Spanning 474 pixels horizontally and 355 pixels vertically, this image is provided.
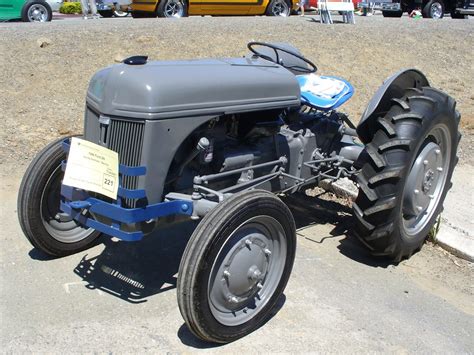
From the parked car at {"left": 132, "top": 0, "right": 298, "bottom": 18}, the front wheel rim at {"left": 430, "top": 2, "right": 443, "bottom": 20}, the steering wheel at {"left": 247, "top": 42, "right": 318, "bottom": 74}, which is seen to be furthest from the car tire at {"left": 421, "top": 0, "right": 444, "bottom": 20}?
the steering wheel at {"left": 247, "top": 42, "right": 318, "bottom": 74}

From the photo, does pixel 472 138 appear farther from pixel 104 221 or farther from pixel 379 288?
pixel 104 221

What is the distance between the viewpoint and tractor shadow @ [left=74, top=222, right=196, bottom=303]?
4.00 metres

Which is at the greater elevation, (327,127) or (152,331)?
(327,127)

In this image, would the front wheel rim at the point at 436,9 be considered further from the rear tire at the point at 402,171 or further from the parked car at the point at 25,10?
the rear tire at the point at 402,171

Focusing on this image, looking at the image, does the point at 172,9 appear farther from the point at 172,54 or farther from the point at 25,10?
the point at 172,54

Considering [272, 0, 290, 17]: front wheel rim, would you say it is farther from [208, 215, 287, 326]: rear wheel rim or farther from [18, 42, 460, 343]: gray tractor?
[208, 215, 287, 326]: rear wheel rim

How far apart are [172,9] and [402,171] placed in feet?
41.5

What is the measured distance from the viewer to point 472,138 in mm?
7672

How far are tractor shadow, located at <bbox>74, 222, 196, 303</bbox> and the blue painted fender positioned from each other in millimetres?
1690

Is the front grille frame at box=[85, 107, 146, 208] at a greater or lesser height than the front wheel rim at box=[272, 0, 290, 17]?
greater

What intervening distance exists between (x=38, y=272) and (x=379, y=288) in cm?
247

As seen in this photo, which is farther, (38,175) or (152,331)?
(38,175)

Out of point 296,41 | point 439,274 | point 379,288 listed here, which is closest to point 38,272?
point 379,288

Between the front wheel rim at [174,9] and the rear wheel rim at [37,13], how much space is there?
3.08 meters
